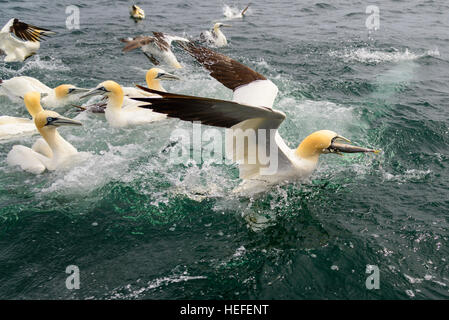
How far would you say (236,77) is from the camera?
507 cm

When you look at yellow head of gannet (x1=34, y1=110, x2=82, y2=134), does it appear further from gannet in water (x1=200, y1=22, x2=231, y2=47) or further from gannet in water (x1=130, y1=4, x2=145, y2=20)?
gannet in water (x1=130, y1=4, x2=145, y2=20)

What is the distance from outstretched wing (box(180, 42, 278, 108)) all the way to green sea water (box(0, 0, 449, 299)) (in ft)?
3.24

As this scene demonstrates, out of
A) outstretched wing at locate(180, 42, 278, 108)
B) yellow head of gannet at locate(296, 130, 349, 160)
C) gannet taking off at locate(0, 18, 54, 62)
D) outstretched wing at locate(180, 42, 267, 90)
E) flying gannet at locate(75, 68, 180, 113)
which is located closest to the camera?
yellow head of gannet at locate(296, 130, 349, 160)

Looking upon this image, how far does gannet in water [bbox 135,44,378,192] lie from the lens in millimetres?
3217

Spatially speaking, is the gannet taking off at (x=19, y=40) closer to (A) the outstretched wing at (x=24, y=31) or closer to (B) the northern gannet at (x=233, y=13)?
(A) the outstretched wing at (x=24, y=31)

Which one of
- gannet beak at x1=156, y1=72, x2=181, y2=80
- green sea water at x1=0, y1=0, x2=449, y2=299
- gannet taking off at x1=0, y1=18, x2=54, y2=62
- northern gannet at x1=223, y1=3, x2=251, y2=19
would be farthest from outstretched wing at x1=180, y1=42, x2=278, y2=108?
northern gannet at x1=223, y1=3, x2=251, y2=19

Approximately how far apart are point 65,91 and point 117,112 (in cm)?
119

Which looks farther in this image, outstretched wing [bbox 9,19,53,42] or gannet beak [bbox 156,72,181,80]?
outstretched wing [bbox 9,19,53,42]

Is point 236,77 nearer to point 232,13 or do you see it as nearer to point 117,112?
point 117,112

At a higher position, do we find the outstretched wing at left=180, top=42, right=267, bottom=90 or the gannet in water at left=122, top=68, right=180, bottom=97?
the outstretched wing at left=180, top=42, right=267, bottom=90
